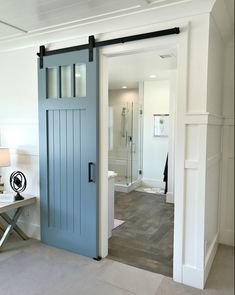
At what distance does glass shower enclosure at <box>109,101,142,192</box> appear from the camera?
19.9 ft

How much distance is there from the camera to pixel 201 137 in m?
2.21

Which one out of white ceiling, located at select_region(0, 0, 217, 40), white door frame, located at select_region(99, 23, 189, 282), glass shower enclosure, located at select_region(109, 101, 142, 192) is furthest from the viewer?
glass shower enclosure, located at select_region(109, 101, 142, 192)

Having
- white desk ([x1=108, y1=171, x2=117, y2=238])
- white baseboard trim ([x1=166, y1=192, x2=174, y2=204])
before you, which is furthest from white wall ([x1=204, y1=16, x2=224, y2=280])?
white baseboard trim ([x1=166, y1=192, x2=174, y2=204])

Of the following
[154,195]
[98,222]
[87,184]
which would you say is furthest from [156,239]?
[154,195]

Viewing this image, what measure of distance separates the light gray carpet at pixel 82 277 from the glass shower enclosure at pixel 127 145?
3335 millimetres

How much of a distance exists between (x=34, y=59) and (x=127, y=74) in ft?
7.33

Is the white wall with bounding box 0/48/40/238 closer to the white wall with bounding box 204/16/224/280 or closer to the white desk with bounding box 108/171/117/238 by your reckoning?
the white desk with bounding box 108/171/117/238

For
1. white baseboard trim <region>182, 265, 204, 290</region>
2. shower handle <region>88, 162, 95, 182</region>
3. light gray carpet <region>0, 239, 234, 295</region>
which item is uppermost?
shower handle <region>88, 162, 95, 182</region>

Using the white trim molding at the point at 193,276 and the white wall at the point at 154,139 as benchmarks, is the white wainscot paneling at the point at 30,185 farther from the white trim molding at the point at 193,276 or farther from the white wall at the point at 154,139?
the white wall at the point at 154,139

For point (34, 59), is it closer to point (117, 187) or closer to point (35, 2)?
point (35, 2)

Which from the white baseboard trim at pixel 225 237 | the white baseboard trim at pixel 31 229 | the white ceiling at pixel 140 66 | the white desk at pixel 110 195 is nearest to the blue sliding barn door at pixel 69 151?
the white baseboard trim at pixel 31 229

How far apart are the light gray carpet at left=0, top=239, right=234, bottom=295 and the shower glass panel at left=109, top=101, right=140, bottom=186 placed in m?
3.34

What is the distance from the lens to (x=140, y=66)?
4.27 m

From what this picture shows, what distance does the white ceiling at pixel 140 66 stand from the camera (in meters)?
3.59
